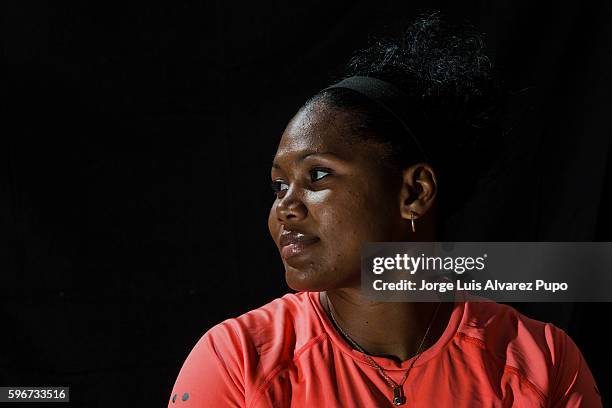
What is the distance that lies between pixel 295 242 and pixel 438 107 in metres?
0.36

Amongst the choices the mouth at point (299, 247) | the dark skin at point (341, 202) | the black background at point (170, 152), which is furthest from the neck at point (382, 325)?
the black background at point (170, 152)

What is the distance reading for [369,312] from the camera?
1.43m

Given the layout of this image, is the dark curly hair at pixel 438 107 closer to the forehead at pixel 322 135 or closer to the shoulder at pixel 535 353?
the forehead at pixel 322 135

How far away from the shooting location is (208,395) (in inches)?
52.7

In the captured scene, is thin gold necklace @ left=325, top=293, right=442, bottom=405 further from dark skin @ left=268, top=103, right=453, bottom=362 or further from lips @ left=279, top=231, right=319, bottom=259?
→ lips @ left=279, top=231, right=319, bottom=259

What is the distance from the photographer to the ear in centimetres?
140

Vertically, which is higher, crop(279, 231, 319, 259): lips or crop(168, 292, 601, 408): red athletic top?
crop(279, 231, 319, 259): lips

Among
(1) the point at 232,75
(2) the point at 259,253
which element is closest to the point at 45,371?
(2) the point at 259,253

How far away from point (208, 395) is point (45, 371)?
3.03 ft

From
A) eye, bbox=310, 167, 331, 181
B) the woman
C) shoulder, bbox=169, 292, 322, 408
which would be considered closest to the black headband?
the woman

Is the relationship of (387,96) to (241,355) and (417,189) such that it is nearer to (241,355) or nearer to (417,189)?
(417,189)

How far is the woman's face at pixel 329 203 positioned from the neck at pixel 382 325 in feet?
0.26

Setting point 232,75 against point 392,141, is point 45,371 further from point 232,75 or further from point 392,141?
point 392,141

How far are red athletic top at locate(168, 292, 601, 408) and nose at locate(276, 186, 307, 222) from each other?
0.65 feet
